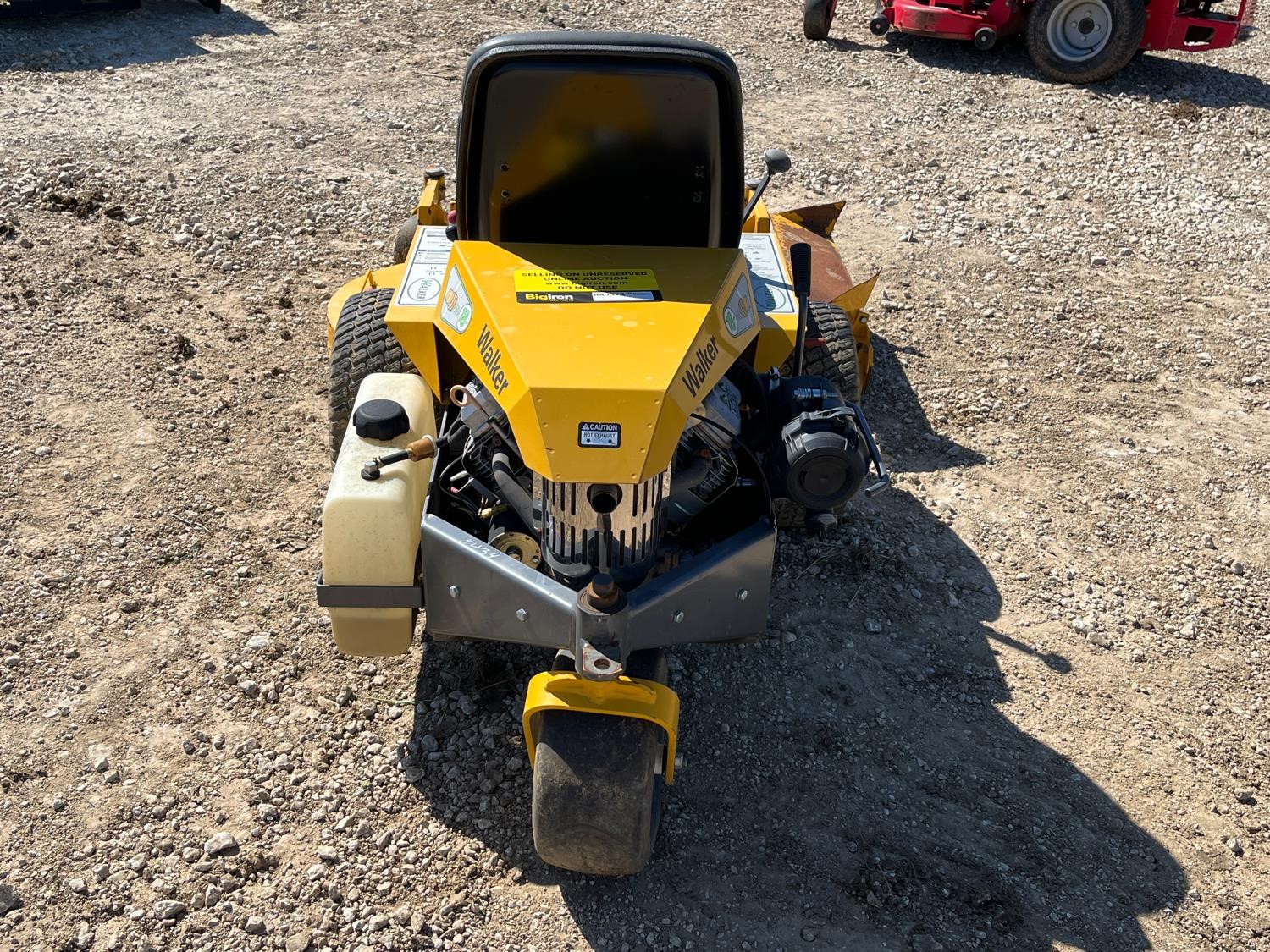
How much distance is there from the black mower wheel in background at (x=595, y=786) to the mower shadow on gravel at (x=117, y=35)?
30.5ft

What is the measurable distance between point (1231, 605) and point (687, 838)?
271 cm

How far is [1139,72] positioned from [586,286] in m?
9.47

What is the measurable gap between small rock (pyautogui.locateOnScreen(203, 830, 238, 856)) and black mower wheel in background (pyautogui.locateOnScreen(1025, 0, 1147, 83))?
10.1m

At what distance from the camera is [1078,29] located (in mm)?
10711

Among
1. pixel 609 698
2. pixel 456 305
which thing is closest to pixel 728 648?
pixel 609 698

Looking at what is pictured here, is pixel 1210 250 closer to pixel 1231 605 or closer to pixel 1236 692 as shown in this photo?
pixel 1231 605

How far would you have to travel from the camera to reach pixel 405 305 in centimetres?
442

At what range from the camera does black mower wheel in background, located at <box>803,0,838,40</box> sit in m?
11.3

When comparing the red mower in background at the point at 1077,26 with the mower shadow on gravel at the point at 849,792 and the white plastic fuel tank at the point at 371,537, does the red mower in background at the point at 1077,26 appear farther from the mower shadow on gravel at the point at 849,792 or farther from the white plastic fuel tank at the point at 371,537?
the white plastic fuel tank at the point at 371,537

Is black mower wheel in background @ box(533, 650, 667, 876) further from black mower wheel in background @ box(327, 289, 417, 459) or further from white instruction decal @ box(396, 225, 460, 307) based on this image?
black mower wheel in background @ box(327, 289, 417, 459)

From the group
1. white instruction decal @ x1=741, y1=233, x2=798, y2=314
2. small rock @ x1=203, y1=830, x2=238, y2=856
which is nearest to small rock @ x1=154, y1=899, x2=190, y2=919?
small rock @ x1=203, y1=830, x2=238, y2=856

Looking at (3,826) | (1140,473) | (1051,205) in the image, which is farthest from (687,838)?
(1051,205)

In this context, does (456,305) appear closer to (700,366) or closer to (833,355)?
(700,366)

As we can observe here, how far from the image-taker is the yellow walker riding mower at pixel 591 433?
3.18 m
